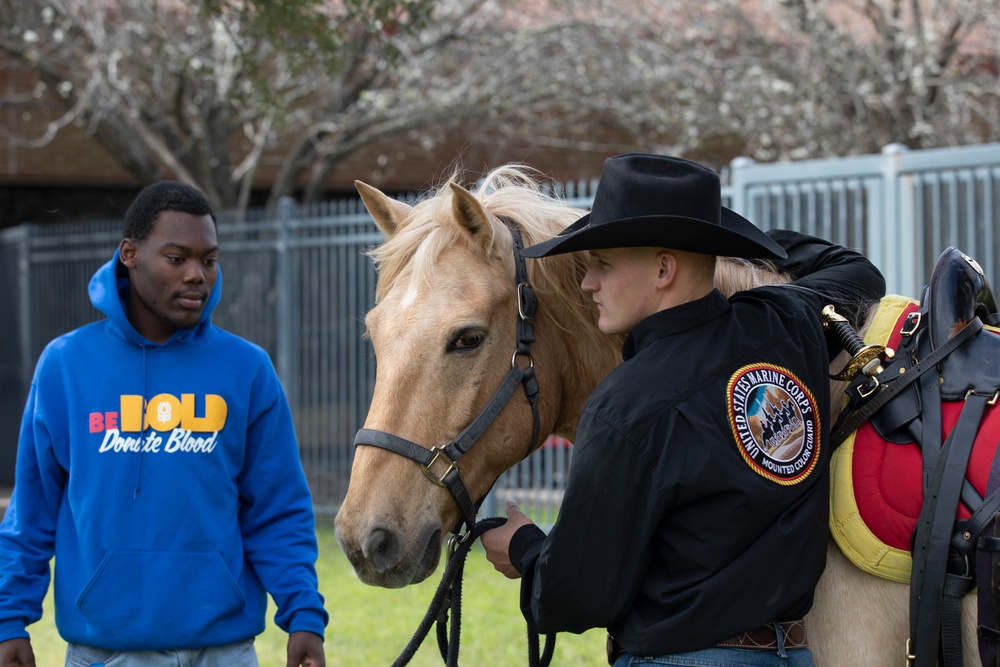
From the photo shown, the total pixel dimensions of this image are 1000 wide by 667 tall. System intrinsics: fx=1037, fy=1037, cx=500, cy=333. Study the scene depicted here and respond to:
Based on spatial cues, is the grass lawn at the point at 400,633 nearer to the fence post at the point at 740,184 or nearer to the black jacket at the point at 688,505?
the fence post at the point at 740,184

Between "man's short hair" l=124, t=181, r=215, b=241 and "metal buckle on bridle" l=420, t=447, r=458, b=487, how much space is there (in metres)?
1.21

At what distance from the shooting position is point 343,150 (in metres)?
10.6

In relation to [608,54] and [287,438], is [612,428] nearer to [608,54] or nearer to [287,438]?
[287,438]

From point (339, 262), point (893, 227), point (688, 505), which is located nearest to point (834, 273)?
point (688, 505)

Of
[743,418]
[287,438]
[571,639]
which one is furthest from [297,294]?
[743,418]

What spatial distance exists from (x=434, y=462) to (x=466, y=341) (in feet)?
0.92

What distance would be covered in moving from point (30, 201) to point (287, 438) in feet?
43.9

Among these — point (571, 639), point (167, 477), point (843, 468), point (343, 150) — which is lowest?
point (571, 639)

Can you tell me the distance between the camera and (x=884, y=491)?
2.08 metres

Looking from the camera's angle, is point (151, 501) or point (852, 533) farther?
point (151, 501)

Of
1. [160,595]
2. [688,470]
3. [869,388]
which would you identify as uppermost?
[869,388]

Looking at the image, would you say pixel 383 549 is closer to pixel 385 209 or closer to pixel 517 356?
pixel 517 356

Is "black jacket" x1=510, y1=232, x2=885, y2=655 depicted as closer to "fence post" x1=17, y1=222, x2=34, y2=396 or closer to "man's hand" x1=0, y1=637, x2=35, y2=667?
"man's hand" x1=0, y1=637, x2=35, y2=667

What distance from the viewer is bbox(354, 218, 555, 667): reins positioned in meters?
2.23
